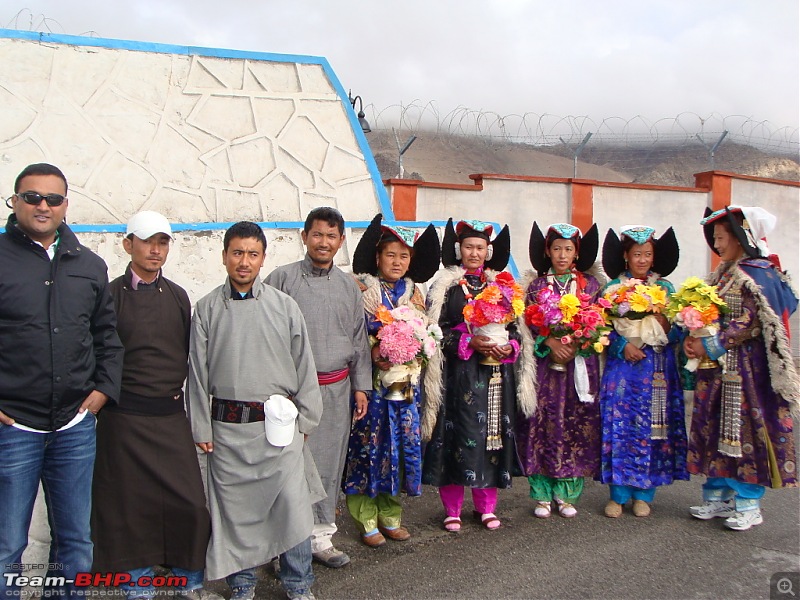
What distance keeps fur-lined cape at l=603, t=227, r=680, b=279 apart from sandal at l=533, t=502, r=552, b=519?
67.1 inches

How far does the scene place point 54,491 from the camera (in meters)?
3.29

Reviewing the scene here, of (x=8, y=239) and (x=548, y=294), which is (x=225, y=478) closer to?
(x=8, y=239)

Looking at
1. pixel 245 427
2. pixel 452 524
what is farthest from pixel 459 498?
pixel 245 427

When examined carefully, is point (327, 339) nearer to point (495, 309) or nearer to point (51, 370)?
point (495, 309)

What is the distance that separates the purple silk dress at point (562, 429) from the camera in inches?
198

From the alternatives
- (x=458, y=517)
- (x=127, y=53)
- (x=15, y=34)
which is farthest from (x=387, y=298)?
(x=15, y=34)

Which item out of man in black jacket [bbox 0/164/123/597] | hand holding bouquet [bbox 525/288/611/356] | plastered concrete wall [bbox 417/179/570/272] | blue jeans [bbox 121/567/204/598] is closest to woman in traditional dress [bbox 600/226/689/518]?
hand holding bouquet [bbox 525/288/611/356]

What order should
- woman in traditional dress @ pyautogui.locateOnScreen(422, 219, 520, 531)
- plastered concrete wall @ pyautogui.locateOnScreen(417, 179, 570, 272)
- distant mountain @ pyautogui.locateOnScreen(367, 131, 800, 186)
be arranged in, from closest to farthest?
woman in traditional dress @ pyautogui.locateOnScreen(422, 219, 520, 531) < plastered concrete wall @ pyautogui.locateOnScreen(417, 179, 570, 272) < distant mountain @ pyautogui.locateOnScreen(367, 131, 800, 186)

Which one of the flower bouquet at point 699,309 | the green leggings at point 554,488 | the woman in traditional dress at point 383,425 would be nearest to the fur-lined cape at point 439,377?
the woman in traditional dress at point 383,425

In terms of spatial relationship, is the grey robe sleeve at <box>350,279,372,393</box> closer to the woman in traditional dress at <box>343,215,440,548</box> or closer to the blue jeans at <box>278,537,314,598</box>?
the woman in traditional dress at <box>343,215,440,548</box>

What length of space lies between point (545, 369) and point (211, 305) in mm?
2483

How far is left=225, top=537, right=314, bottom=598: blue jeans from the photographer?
3.72 m

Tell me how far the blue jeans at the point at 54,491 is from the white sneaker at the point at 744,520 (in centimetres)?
387

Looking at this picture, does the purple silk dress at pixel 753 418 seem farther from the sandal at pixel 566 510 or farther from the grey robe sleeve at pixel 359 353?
the grey robe sleeve at pixel 359 353
